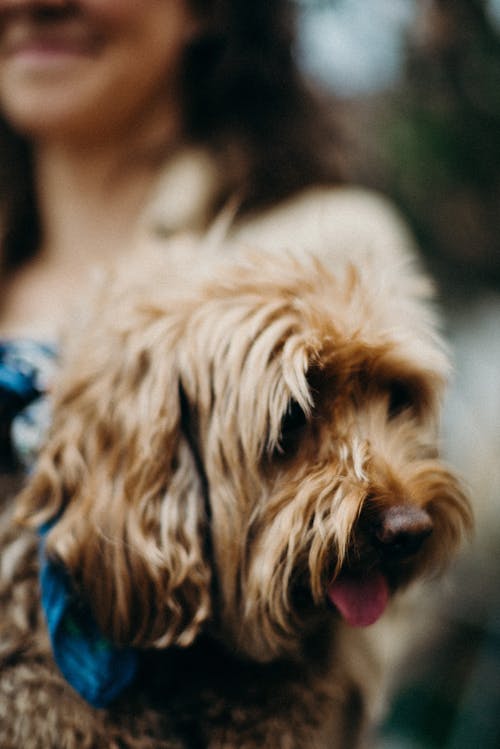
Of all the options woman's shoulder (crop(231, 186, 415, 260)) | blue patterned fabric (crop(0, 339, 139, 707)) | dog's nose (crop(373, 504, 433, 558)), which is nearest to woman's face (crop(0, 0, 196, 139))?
woman's shoulder (crop(231, 186, 415, 260))

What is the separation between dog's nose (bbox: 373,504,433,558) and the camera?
4.27 feet

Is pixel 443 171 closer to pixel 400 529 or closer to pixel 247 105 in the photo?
pixel 247 105

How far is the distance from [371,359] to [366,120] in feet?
8.83

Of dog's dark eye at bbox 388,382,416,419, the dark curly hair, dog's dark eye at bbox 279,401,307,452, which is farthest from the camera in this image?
the dark curly hair

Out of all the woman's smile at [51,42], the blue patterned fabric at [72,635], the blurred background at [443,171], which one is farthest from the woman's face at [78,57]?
the blurred background at [443,171]

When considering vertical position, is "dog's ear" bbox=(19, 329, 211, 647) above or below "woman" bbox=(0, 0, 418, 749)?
below

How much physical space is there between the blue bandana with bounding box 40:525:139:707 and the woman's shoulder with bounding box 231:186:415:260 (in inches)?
31.9

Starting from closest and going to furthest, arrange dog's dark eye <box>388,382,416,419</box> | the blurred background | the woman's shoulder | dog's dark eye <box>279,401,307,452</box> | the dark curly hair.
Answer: dog's dark eye <box>279,401,307,452</box>, dog's dark eye <box>388,382,416,419</box>, the woman's shoulder, the dark curly hair, the blurred background

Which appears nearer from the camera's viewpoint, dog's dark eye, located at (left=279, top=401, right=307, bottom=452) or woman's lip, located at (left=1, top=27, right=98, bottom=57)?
dog's dark eye, located at (left=279, top=401, right=307, bottom=452)

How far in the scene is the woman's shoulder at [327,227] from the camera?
5.94 ft

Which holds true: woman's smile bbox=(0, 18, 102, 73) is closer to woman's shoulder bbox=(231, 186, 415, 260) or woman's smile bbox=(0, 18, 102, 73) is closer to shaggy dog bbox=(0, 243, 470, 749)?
woman's shoulder bbox=(231, 186, 415, 260)

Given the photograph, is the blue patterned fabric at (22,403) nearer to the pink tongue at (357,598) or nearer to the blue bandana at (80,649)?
the blue bandana at (80,649)

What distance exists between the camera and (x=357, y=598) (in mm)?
1385

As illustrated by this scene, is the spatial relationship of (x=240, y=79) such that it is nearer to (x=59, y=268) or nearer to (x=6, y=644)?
(x=59, y=268)
